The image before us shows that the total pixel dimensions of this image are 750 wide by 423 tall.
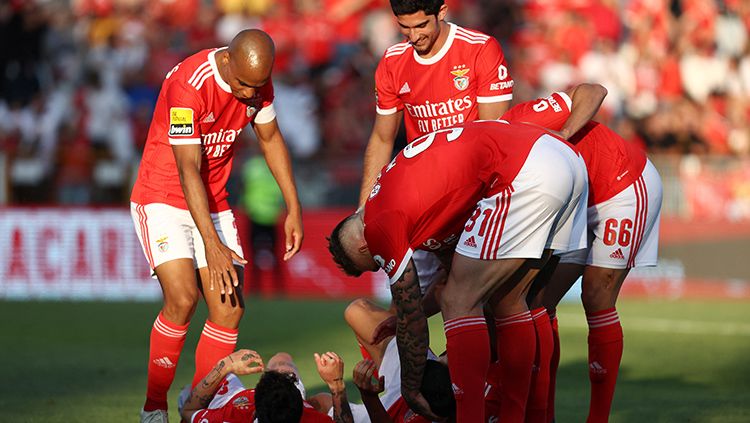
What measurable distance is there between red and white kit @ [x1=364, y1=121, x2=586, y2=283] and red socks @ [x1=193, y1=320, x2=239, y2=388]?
198 cm

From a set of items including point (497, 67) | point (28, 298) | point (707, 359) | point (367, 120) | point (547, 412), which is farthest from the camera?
point (367, 120)

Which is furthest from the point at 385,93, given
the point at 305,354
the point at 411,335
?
the point at 305,354

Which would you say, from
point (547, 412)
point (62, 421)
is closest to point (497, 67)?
point (547, 412)

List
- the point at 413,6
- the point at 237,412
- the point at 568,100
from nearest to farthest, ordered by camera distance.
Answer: the point at 237,412, the point at 568,100, the point at 413,6

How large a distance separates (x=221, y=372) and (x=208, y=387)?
135 millimetres

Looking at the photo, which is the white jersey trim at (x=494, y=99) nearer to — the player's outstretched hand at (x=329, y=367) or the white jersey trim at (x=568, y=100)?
the white jersey trim at (x=568, y=100)

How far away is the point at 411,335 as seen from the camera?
6.18 metres

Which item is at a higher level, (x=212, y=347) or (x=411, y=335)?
(x=411, y=335)

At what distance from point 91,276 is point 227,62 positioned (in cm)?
1069

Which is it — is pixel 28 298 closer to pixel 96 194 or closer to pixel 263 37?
pixel 96 194

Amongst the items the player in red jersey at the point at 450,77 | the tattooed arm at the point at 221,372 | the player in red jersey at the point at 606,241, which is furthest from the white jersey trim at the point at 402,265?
the player in red jersey at the point at 450,77

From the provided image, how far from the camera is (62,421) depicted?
313 inches

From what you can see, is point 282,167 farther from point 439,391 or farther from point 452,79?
point 439,391

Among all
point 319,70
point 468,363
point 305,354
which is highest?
point 468,363
